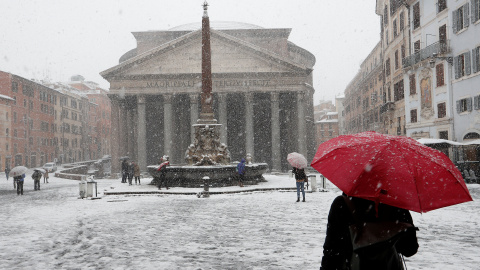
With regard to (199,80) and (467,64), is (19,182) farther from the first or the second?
(467,64)

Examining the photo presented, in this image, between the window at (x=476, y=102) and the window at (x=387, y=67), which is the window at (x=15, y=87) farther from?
the window at (x=476, y=102)

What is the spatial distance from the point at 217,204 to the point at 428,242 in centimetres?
792

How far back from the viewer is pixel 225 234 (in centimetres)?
886

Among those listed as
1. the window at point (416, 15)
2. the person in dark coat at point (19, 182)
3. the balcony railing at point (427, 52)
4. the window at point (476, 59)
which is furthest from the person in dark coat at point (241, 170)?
the window at point (416, 15)

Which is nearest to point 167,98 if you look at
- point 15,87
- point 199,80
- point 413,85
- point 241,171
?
point 199,80

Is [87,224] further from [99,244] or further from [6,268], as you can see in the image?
[6,268]

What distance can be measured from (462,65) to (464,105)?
2234 mm

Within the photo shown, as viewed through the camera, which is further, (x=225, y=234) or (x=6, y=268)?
(x=225, y=234)

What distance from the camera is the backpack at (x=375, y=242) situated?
253 centimetres

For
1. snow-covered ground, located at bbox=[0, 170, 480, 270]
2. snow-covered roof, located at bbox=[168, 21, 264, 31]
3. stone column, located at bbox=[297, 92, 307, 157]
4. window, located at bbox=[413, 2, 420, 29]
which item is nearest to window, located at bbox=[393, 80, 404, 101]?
window, located at bbox=[413, 2, 420, 29]

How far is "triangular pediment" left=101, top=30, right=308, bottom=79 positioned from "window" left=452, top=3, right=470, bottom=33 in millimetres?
14482

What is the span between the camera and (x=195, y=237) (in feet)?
28.1

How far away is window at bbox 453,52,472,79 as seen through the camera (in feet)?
80.0

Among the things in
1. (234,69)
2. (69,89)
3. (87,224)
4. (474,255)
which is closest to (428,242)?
(474,255)
